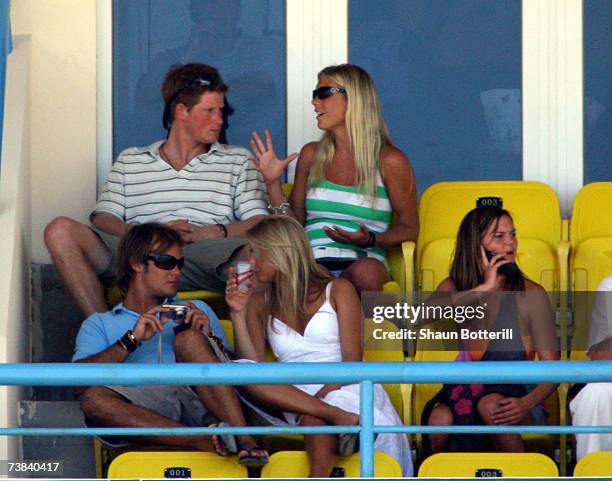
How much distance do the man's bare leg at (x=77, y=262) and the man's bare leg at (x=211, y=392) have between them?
70 cm

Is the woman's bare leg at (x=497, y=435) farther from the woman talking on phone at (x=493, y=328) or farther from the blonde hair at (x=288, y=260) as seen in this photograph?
the blonde hair at (x=288, y=260)

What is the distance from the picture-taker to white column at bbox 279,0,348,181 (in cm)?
754

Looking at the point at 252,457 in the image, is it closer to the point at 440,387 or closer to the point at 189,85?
the point at 440,387

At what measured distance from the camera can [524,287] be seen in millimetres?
6078

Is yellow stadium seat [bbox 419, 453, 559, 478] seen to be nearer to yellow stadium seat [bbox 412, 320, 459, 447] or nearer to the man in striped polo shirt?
yellow stadium seat [bbox 412, 320, 459, 447]

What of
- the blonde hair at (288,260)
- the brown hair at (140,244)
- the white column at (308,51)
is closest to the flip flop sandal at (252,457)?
the blonde hair at (288,260)

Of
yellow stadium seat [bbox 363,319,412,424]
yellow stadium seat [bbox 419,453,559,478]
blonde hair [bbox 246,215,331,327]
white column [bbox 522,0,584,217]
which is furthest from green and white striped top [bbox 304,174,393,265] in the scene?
yellow stadium seat [bbox 419,453,559,478]

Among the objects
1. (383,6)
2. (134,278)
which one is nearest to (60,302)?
(134,278)

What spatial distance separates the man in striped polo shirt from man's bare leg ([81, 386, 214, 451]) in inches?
40.7

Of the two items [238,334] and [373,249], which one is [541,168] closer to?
[373,249]

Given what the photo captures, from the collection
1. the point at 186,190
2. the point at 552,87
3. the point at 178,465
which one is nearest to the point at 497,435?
the point at 178,465

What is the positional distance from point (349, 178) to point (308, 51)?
98 cm

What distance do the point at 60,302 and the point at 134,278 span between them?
1.81 feet

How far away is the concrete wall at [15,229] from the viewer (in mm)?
5758
